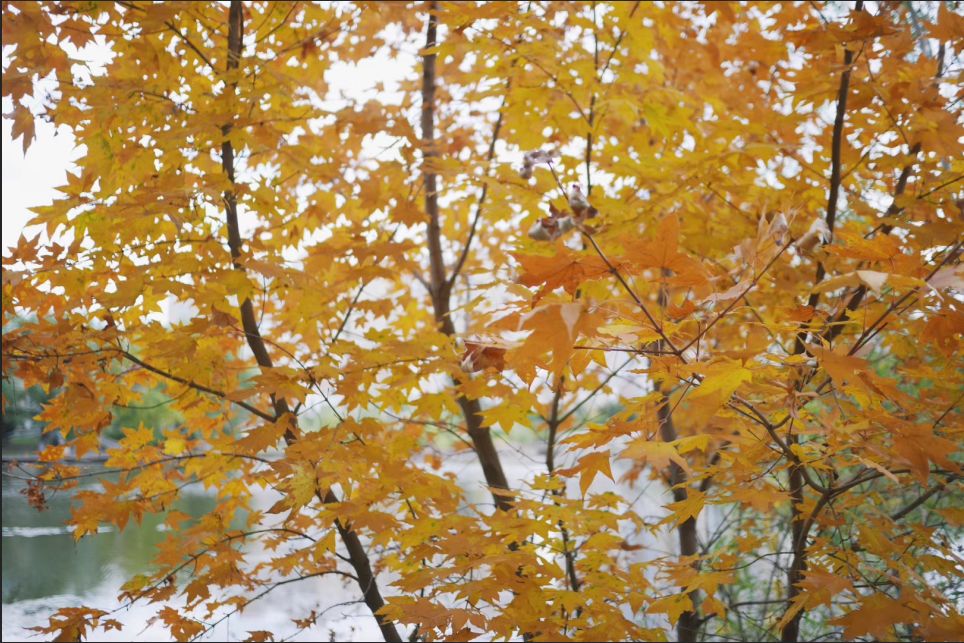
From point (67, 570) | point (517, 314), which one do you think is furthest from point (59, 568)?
point (517, 314)

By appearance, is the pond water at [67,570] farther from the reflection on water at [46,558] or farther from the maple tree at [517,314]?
the maple tree at [517,314]

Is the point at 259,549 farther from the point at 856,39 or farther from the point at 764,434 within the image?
the point at 856,39

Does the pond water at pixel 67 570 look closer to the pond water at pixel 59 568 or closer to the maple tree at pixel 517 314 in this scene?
the pond water at pixel 59 568

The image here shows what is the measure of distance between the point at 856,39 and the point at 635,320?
2.49 ft

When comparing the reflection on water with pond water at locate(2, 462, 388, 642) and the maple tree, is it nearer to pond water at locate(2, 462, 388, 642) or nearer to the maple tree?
pond water at locate(2, 462, 388, 642)

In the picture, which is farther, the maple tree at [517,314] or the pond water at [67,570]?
the pond water at [67,570]

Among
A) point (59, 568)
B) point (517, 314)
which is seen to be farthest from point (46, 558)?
point (517, 314)

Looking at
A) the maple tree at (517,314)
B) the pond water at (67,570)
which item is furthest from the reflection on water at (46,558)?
the maple tree at (517,314)

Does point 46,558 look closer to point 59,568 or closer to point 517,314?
point 59,568

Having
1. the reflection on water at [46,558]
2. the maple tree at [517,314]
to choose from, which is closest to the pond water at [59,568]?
the reflection on water at [46,558]

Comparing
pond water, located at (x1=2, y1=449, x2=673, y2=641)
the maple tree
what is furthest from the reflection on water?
the maple tree

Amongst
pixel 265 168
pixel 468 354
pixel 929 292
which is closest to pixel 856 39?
pixel 929 292

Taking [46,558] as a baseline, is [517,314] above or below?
below

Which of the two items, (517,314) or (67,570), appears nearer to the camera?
(517,314)
